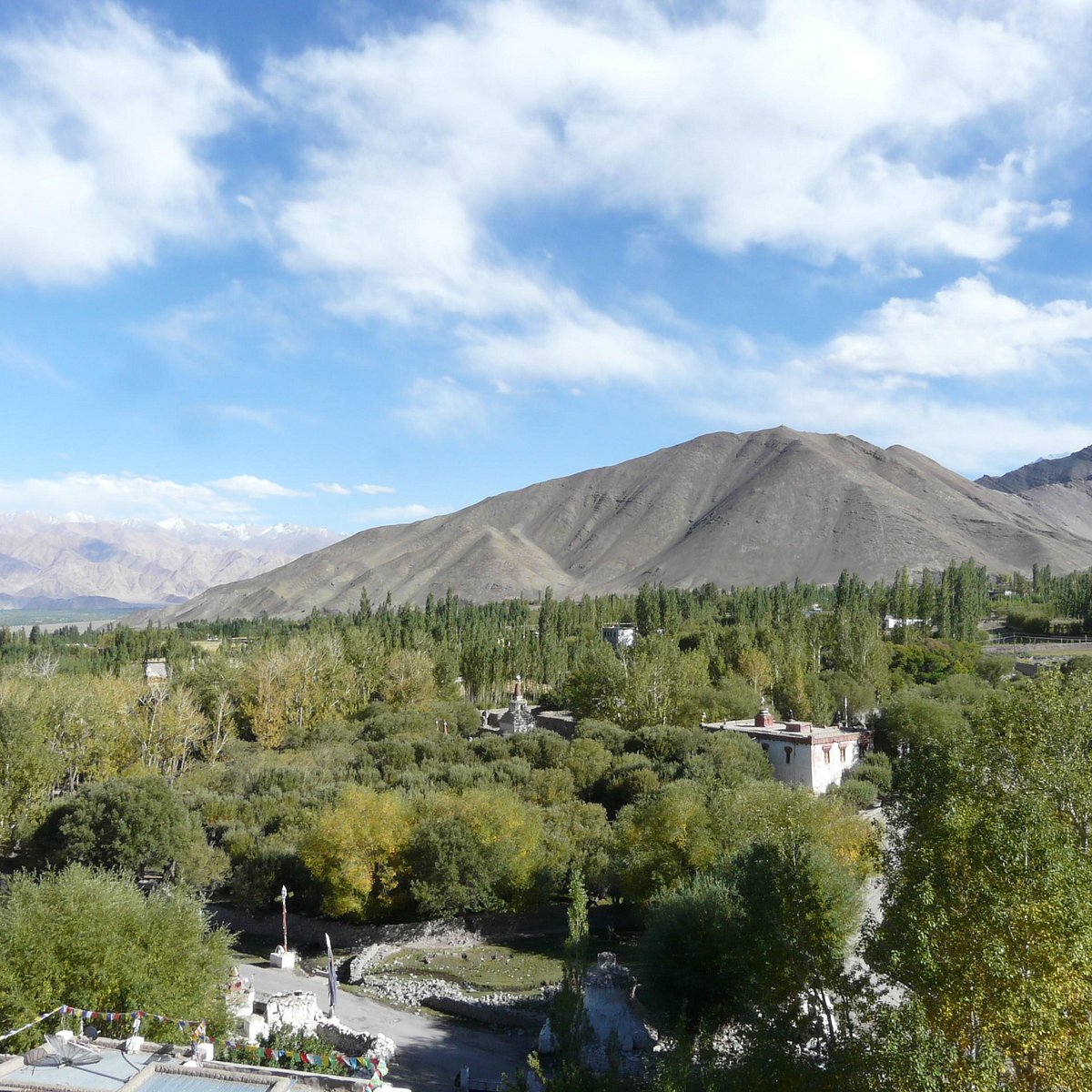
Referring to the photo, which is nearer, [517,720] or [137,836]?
[137,836]

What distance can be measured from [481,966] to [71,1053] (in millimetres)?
17991

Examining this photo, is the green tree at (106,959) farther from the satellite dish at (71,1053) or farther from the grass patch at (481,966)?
the grass patch at (481,966)

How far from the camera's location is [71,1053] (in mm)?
12273

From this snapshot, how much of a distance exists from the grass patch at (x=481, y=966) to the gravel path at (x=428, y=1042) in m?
2.75

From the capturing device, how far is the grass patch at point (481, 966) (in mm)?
26781

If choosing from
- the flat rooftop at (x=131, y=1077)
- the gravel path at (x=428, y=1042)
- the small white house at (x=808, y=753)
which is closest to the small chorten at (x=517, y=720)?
the small white house at (x=808, y=753)

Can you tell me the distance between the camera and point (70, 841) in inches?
1359

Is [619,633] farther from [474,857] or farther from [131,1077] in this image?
[131,1077]

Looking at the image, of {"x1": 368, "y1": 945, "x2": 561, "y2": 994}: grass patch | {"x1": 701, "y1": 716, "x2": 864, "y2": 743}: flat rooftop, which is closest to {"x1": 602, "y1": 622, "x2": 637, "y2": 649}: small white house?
{"x1": 701, "y1": 716, "x2": 864, "y2": 743}: flat rooftop

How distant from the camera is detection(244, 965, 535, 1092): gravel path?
20188 mm

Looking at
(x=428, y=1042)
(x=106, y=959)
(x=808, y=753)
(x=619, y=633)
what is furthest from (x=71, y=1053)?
(x=619, y=633)

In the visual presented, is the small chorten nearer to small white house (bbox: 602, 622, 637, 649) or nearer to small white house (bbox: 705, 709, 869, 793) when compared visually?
small white house (bbox: 705, 709, 869, 793)

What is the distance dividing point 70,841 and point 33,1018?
20500 millimetres

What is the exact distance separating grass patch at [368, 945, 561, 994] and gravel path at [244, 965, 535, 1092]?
2751 millimetres
